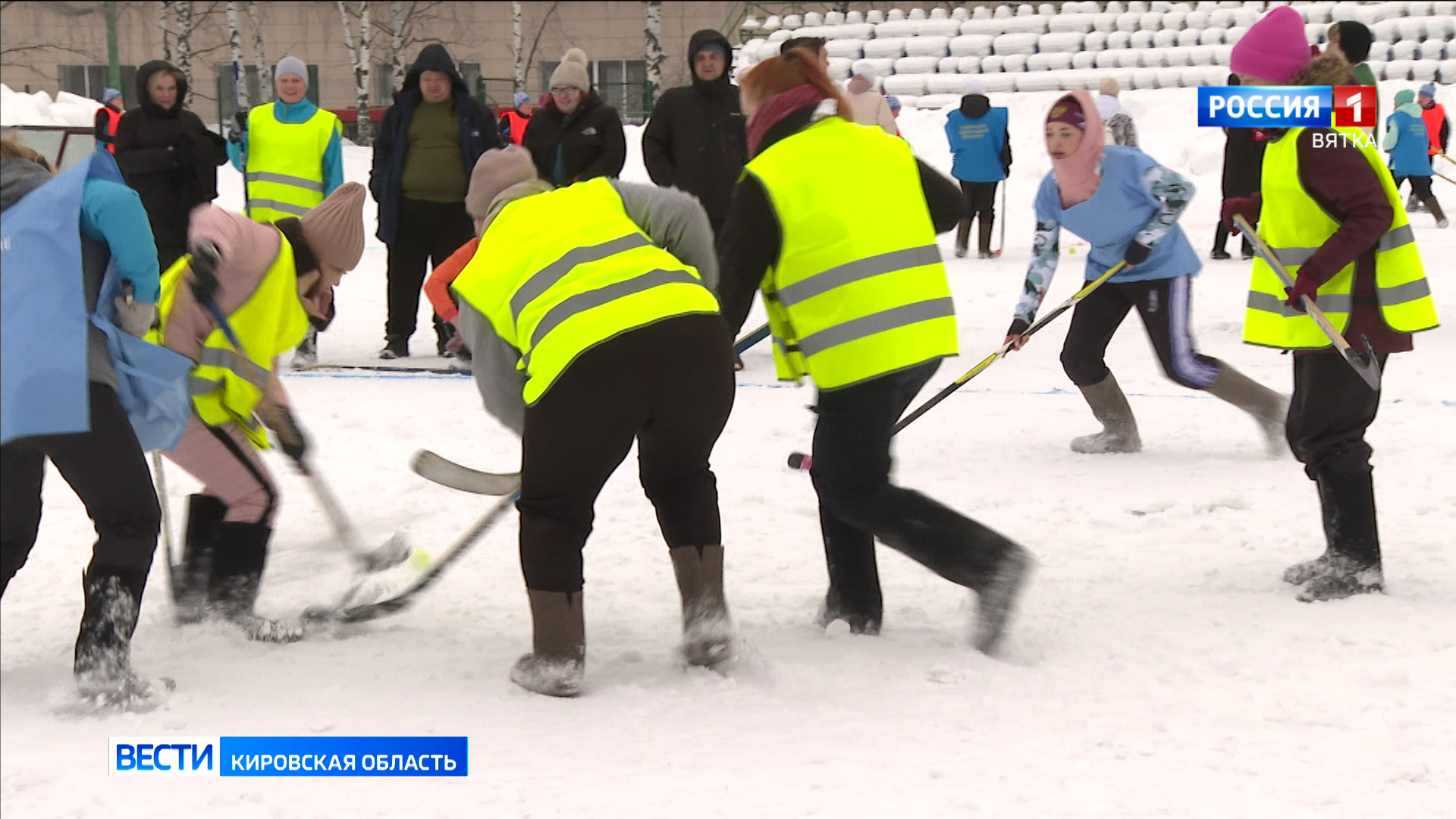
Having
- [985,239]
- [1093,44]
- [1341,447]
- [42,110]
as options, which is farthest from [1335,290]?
[42,110]

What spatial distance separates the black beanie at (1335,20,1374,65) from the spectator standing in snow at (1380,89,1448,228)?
22.5 feet

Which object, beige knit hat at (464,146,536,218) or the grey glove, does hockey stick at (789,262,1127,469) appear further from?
the grey glove

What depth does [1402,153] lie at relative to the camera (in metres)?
13.2

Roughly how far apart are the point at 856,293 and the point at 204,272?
138 cm

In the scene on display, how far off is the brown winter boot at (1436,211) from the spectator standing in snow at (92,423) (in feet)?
40.6

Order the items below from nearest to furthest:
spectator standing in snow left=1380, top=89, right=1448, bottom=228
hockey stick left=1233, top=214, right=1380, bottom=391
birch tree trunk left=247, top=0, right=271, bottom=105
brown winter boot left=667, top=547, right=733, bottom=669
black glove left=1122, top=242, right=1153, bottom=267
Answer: brown winter boot left=667, top=547, right=733, bottom=669 → hockey stick left=1233, top=214, right=1380, bottom=391 → black glove left=1122, top=242, right=1153, bottom=267 → spectator standing in snow left=1380, top=89, right=1448, bottom=228 → birch tree trunk left=247, top=0, right=271, bottom=105

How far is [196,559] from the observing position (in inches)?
143

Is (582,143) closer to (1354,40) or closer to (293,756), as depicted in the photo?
(1354,40)

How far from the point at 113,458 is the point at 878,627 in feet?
5.47

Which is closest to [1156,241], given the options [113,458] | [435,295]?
[435,295]

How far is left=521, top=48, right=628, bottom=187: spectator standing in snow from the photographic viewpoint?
7.54 meters

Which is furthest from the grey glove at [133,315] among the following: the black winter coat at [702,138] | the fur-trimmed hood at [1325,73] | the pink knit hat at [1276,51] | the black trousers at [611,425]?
the black winter coat at [702,138]

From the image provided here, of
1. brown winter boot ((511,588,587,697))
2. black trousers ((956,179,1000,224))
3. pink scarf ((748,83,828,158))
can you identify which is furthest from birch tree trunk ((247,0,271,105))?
brown winter boot ((511,588,587,697))

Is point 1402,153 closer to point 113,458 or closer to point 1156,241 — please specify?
point 1156,241
